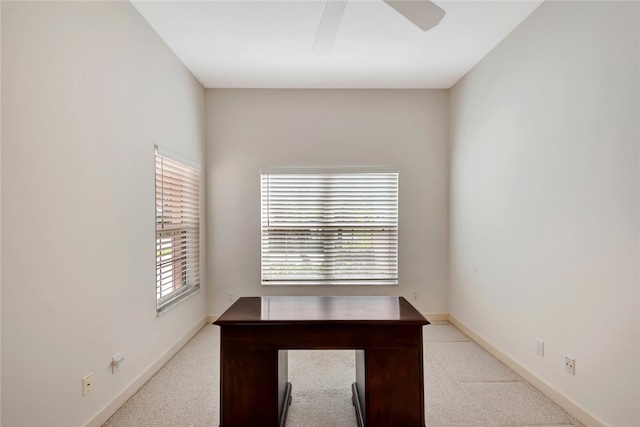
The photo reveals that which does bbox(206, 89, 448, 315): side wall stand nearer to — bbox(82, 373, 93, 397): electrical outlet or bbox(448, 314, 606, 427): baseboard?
bbox(448, 314, 606, 427): baseboard

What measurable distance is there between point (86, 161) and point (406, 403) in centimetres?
229

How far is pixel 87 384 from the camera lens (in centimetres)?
199

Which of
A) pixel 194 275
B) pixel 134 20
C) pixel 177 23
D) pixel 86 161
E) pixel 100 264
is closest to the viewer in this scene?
pixel 86 161

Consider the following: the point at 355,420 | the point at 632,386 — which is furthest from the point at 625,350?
the point at 355,420

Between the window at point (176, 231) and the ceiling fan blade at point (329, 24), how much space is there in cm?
162

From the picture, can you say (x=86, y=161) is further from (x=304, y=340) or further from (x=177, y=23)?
(x=304, y=340)

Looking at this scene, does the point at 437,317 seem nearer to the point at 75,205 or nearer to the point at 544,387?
the point at 544,387

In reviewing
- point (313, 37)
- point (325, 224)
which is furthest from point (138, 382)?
point (313, 37)

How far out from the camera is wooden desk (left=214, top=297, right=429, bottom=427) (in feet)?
6.08

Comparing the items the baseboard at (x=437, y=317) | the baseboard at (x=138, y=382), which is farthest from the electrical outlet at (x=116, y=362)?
the baseboard at (x=437, y=317)

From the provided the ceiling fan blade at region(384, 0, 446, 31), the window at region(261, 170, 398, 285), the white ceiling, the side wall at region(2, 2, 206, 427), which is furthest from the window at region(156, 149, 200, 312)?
the ceiling fan blade at region(384, 0, 446, 31)

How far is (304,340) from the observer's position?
1.86 metres

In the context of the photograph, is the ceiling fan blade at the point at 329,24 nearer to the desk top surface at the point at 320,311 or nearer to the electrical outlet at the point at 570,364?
the desk top surface at the point at 320,311

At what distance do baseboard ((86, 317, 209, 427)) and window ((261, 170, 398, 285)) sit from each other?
110 centimetres
